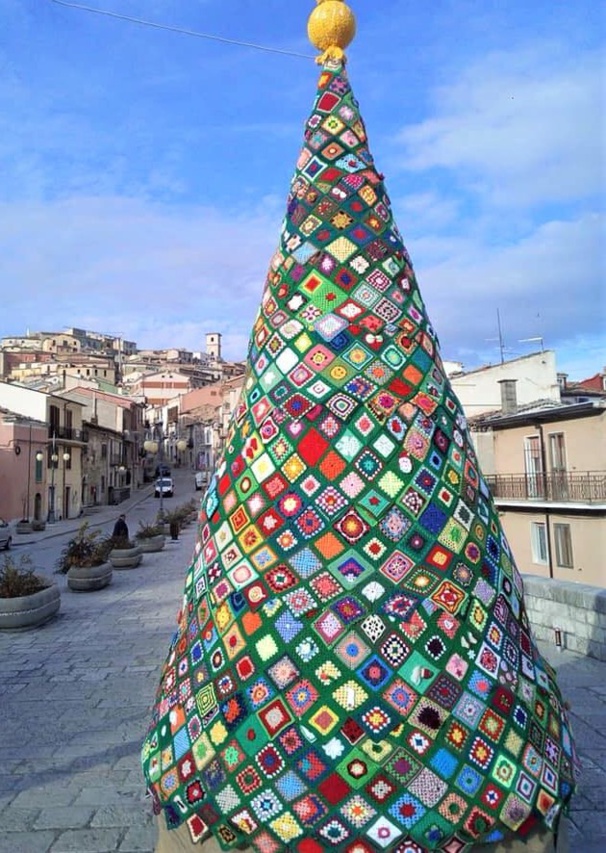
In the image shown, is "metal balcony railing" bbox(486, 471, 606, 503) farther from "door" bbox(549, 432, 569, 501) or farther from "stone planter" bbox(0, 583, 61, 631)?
"stone planter" bbox(0, 583, 61, 631)

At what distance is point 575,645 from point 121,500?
44083mm

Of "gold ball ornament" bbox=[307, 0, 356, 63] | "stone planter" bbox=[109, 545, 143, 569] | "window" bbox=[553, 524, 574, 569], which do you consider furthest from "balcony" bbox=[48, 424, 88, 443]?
"gold ball ornament" bbox=[307, 0, 356, 63]

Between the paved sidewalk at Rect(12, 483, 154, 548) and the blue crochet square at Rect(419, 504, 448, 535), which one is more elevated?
the blue crochet square at Rect(419, 504, 448, 535)

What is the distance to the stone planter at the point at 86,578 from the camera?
11.4 metres

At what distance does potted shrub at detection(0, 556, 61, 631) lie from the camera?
8375mm

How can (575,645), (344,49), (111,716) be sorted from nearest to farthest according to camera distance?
(344,49) < (111,716) < (575,645)

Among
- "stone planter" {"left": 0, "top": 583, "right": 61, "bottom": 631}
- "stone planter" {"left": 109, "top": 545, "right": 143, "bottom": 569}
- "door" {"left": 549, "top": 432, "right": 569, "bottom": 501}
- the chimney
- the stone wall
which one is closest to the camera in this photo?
the stone wall

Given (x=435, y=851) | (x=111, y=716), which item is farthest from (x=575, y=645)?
(x=435, y=851)

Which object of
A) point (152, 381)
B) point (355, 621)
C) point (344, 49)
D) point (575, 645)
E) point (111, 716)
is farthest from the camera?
point (152, 381)

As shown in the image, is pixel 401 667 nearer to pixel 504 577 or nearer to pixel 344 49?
pixel 504 577

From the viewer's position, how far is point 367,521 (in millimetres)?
2312

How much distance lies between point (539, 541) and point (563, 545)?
1.18 metres

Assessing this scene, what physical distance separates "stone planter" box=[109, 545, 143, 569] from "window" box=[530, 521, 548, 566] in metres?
13.3

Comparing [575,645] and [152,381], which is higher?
[152,381]
